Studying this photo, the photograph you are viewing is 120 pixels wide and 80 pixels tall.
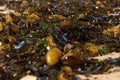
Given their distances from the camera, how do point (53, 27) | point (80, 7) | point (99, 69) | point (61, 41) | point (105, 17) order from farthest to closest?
point (80, 7) < point (105, 17) < point (53, 27) < point (61, 41) < point (99, 69)

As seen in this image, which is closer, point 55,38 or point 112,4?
point 55,38

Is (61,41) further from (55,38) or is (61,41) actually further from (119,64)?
(119,64)

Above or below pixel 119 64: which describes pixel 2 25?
above

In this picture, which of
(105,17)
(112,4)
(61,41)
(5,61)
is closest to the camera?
(5,61)

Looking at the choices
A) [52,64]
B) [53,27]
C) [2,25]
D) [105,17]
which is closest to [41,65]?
[52,64]

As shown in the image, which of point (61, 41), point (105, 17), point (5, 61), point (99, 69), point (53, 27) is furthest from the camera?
point (105, 17)

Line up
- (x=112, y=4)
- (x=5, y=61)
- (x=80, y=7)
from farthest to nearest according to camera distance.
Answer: (x=112, y=4)
(x=80, y=7)
(x=5, y=61)

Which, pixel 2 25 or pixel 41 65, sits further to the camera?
pixel 2 25

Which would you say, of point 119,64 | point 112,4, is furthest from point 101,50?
point 112,4

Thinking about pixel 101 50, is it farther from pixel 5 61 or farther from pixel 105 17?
pixel 105 17
